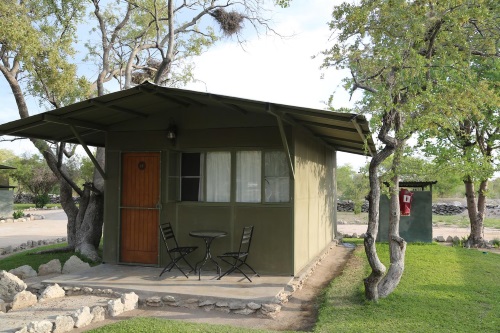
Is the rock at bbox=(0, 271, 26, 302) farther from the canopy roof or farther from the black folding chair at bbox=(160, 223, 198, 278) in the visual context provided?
the canopy roof

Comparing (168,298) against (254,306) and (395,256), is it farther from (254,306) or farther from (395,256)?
(395,256)

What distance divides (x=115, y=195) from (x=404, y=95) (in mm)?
5329

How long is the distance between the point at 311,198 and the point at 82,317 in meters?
4.83

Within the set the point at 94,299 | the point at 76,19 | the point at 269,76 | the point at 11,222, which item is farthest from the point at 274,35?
the point at 11,222

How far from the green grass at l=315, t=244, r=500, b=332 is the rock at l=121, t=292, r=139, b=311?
8.02 feet

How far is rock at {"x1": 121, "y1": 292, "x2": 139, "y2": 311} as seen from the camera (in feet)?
17.4

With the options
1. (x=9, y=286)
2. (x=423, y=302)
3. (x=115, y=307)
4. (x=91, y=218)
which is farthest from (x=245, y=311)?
→ (x=91, y=218)

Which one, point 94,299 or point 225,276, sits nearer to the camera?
point 94,299

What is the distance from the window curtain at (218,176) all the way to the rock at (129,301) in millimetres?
2166

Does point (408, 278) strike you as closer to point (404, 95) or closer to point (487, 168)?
point (404, 95)

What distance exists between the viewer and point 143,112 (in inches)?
286

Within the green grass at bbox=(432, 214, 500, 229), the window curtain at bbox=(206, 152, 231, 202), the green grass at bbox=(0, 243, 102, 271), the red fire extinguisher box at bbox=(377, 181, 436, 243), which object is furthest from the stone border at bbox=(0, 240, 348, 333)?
the green grass at bbox=(432, 214, 500, 229)

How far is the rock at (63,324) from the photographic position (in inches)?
175

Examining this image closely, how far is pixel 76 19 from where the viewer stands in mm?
→ 11211
